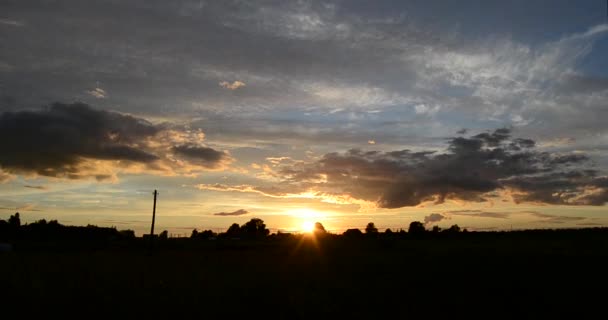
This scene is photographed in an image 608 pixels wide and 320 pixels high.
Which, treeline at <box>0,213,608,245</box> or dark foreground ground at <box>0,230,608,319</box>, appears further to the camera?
treeline at <box>0,213,608,245</box>

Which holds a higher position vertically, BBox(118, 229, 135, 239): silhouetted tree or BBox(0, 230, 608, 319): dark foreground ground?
BBox(118, 229, 135, 239): silhouetted tree

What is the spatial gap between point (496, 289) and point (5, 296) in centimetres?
2393

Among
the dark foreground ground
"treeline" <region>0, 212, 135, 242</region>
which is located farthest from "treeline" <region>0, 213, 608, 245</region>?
the dark foreground ground

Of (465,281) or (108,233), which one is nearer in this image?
(465,281)

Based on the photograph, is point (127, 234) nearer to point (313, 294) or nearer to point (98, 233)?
point (98, 233)

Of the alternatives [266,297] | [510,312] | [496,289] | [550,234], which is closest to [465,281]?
[496,289]

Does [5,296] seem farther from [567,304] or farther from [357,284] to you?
[567,304]

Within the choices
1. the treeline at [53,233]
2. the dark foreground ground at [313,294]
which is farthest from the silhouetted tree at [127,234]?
the dark foreground ground at [313,294]

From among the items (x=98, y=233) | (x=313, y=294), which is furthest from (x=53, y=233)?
(x=313, y=294)

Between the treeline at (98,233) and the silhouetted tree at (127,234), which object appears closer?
the treeline at (98,233)

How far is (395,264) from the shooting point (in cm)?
4103

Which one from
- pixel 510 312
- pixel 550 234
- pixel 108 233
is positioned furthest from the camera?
pixel 108 233

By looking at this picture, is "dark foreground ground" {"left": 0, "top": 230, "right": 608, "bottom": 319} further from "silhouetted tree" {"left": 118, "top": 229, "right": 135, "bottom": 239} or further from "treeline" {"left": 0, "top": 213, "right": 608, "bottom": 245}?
"silhouetted tree" {"left": 118, "top": 229, "right": 135, "bottom": 239}

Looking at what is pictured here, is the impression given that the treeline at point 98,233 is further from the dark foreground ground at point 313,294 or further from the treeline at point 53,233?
the dark foreground ground at point 313,294
